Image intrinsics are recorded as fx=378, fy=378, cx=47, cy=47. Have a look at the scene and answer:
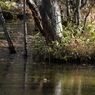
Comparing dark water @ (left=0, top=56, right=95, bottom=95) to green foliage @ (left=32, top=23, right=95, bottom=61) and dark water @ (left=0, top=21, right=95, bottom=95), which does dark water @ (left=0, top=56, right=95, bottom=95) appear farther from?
green foliage @ (left=32, top=23, right=95, bottom=61)

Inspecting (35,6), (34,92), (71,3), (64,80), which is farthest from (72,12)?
(34,92)

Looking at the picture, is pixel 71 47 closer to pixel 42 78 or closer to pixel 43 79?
pixel 42 78

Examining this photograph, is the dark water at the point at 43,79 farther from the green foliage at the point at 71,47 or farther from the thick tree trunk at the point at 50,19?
the thick tree trunk at the point at 50,19

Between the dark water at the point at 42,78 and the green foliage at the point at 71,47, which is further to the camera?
the green foliage at the point at 71,47

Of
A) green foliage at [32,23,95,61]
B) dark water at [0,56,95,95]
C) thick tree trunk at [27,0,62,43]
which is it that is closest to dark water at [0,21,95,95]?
dark water at [0,56,95,95]

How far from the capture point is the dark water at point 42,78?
10820 millimetres

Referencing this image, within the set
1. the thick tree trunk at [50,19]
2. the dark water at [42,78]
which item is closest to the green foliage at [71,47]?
the thick tree trunk at [50,19]

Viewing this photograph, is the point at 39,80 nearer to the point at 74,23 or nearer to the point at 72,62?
the point at 72,62

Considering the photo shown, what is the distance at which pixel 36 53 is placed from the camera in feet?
55.4

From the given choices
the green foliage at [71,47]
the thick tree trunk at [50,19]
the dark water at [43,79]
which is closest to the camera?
the dark water at [43,79]

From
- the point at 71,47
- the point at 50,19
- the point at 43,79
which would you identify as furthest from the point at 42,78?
the point at 50,19

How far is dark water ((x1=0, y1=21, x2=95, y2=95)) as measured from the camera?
10.8 meters

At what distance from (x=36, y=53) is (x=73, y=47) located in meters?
2.42

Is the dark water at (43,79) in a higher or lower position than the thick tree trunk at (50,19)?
lower
